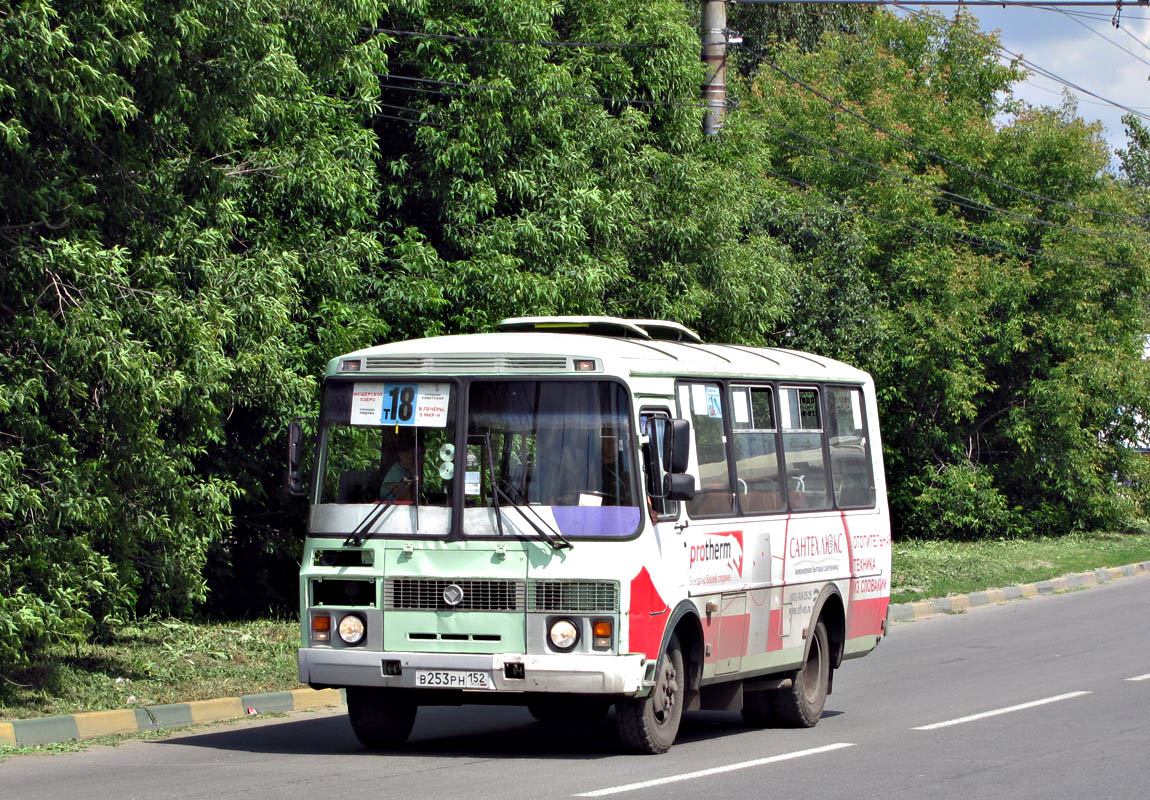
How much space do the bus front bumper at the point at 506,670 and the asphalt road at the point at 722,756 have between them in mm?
500

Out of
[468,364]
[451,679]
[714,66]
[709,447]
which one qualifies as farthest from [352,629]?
[714,66]

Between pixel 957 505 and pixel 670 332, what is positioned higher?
pixel 670 332

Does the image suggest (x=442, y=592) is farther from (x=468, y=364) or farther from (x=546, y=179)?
(x=546, y=179)

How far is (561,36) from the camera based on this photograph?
22.3 m

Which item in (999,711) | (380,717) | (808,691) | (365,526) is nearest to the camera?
(365,526)

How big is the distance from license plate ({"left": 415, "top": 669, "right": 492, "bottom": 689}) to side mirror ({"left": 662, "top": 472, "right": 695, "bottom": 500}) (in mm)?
1585

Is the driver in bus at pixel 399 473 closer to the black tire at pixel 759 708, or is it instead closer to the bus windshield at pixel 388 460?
the bus windshield at pixel 388 460

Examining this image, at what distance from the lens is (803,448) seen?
41.2 ft

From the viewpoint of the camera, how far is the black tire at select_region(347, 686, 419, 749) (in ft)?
34.8

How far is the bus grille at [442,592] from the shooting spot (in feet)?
32.0

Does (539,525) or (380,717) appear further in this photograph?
(380,717)

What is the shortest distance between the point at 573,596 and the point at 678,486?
950mm

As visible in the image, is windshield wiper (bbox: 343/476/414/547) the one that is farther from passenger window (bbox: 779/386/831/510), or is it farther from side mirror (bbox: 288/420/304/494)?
passenger window (bbox: 779/386/831/510)

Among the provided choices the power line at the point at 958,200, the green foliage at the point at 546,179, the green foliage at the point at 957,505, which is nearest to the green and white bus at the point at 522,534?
the green foliage at the point at 546,179
